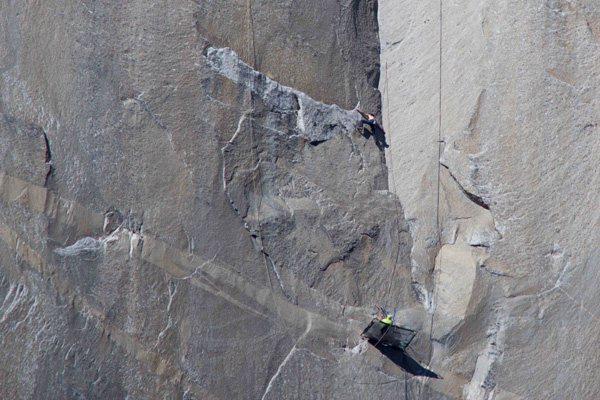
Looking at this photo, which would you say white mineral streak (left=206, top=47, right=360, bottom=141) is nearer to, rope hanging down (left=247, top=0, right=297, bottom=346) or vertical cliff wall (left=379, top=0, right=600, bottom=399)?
Answer: rope hanging down (left=247, top=0, right=297, bottom=346)

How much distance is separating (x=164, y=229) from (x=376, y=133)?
218 centimetres

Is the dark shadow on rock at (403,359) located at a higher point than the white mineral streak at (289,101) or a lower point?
lower

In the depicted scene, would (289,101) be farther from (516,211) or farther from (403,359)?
(403,359)

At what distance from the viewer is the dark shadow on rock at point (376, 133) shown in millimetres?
4711

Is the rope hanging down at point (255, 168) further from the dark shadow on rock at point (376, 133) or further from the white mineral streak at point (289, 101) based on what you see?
the dark shadow on rock at point (376, 133)

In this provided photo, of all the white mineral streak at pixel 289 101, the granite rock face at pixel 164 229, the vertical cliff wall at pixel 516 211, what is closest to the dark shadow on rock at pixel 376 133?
the white mineral streak at pixel 289 101

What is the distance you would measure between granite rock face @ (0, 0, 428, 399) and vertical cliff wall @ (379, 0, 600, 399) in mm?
512

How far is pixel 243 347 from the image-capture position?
4.09 m

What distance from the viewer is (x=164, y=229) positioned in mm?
4141

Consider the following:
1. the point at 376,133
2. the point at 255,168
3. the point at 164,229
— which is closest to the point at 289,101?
the point at 255,168

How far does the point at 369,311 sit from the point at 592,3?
3318 mm

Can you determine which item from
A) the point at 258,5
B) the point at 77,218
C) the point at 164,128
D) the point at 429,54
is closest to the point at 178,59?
the point at 164,128

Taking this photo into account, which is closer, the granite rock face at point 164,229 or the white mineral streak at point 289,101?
the granite rock face at point 164,229

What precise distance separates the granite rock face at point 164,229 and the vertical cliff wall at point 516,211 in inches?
20.2
